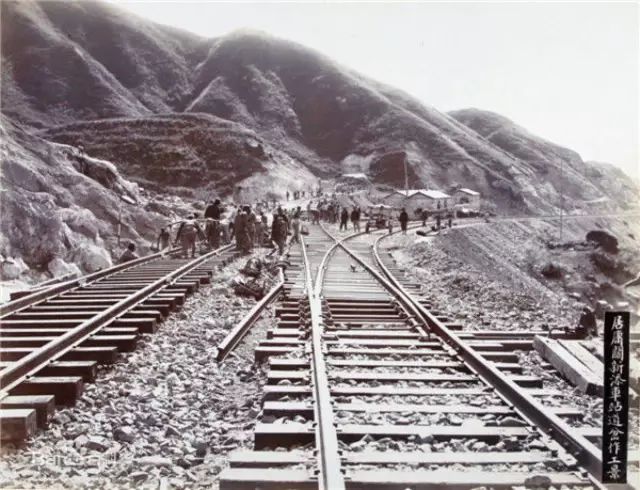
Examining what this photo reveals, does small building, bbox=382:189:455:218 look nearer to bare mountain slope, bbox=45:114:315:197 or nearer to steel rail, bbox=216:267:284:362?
bare mountain slope, bbox=45:114:315:197

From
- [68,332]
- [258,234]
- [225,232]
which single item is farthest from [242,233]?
[68,332]

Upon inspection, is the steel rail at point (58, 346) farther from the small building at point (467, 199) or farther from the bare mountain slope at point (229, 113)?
the small building at point (467, 199)

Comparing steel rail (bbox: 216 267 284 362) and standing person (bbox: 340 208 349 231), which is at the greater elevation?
standing person (bbox: 340 208 349 231)

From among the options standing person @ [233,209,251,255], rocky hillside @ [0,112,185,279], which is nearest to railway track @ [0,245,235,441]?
rocky hillside @ [0,112,185,279]

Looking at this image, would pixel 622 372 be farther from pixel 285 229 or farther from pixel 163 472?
pixel 285 229

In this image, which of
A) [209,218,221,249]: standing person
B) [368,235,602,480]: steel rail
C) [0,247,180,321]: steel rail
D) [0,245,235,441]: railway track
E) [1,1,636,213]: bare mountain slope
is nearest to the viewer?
[368,235,602,480]: steel rail

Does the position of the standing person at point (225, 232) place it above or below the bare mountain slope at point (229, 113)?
below

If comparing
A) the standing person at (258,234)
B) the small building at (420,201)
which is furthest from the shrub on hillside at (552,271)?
the small building at (420,201)
